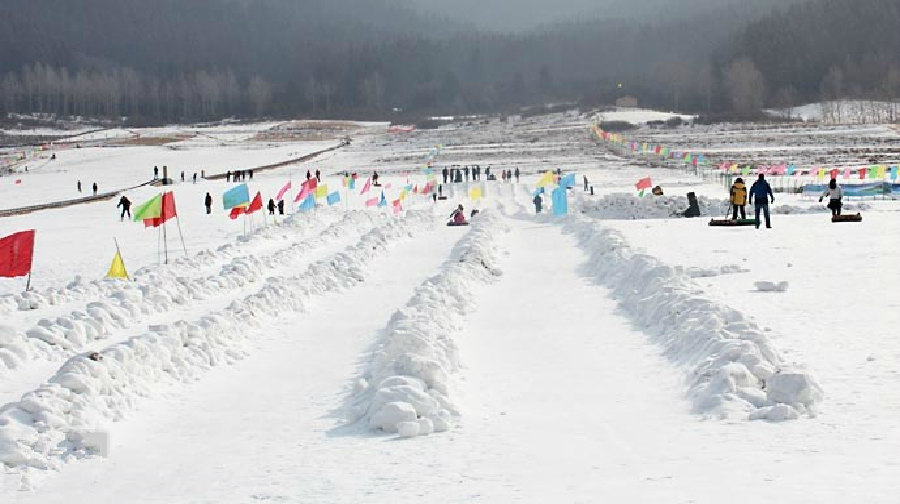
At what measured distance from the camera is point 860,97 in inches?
5325

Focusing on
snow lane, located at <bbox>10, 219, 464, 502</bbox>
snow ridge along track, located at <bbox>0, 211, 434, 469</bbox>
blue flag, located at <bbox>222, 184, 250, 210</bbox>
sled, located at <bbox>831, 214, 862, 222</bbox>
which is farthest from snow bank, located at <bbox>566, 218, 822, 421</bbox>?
blue flag, located at <bbox>222, 184, 250, 210</bbox>

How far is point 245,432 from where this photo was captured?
33.6ft

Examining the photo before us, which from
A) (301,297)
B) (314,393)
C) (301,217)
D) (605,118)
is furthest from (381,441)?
(605,118)

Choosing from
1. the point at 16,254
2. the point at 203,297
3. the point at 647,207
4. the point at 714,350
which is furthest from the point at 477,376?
the point at 647,207

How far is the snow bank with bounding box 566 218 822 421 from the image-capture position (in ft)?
31.2

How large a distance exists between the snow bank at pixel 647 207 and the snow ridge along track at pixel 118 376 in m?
20.8

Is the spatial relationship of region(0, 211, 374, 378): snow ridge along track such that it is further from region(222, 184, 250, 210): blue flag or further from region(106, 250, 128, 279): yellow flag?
region(222, 184, 250, 210): blue flag

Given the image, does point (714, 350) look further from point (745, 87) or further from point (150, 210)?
point (745, 87)

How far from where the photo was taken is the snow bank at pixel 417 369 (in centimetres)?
980

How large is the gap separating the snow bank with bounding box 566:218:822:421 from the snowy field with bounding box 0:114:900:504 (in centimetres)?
3

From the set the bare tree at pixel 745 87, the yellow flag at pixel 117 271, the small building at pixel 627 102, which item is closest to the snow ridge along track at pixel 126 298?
the yellow flag at pixel 117 271

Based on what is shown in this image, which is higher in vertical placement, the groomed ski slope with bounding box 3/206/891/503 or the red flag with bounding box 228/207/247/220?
the groomed ski slope with bounding box 3/206/891/503

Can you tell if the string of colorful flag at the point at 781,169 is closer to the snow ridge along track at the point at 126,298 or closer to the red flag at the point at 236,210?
the red flag at the point at 236,210

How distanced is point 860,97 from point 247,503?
13812 centimetres
